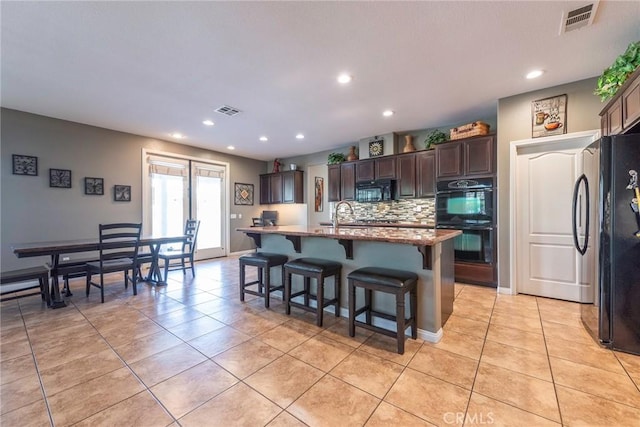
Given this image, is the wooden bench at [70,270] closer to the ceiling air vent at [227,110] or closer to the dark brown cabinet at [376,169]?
the ceiling air vent at [227,110]

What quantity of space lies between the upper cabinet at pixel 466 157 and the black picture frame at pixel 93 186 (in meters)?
5.98

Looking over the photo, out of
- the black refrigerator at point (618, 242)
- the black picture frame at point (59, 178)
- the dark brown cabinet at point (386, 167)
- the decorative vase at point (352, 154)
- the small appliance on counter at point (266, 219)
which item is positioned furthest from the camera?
the small appliance on counter at point (266, 219)

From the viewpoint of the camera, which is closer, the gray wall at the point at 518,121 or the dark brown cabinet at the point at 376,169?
the gray wall at the point at 518,121

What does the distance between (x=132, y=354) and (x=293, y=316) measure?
1.45 metres

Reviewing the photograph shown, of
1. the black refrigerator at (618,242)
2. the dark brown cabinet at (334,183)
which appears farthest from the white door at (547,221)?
the dark brown cabinet at (334,183)

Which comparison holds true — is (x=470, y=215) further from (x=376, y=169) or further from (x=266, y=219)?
(x=266, y=219)

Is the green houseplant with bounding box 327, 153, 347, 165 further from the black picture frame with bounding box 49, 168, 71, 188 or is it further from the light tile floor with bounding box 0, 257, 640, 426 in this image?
the black picture frame with bounding box 49, 168, 71, 188

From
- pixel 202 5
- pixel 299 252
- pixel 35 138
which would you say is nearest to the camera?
pixel 202 5

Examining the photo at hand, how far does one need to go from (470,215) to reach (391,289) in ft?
8.79

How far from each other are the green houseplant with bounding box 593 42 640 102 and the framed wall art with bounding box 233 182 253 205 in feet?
22.3

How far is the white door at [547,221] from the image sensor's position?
130 inches

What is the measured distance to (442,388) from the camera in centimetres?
170

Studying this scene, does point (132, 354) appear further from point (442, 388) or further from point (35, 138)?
point (35, 138)

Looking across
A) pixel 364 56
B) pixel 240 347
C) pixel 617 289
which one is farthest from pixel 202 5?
pixel 617 289
